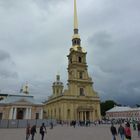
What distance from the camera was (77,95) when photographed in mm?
65062

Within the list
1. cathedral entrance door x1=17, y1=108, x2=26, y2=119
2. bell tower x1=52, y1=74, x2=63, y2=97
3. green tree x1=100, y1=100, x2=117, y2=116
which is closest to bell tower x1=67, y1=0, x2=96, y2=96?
cathedral entrance door x1=17, y1=108, x2=26, y2=119

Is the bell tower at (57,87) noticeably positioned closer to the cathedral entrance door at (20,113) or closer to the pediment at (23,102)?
the cathedral entrance door at (20,113)

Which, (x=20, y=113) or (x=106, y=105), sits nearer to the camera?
(x=20, y=113)

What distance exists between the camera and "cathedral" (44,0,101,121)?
6247cm

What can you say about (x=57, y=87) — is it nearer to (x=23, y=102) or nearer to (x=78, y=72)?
(x=78, y=72)

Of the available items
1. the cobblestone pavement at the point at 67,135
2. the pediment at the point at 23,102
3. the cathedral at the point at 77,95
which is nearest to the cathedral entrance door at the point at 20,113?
the pediment at the point at 23,102

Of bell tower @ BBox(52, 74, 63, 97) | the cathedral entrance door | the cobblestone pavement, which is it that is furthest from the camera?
bell tower @ BBox(52, 74, 63, 97)

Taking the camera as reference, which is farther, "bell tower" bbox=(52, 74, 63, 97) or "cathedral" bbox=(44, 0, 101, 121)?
"bell tower" bbox=(52, 74, 63, 97)

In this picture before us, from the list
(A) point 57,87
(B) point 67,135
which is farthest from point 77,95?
(B) point 67,135

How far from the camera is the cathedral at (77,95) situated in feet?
205

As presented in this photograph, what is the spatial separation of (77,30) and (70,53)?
37.0ft

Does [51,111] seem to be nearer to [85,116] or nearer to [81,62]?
[85,116]

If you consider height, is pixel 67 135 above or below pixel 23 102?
below

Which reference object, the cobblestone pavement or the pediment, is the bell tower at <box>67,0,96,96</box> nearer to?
the pediment
